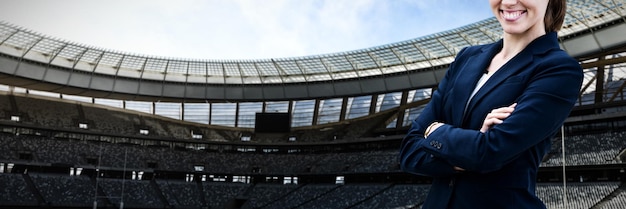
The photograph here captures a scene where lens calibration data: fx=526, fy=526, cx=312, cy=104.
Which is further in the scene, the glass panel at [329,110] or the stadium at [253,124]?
the glass panel at [329,110]

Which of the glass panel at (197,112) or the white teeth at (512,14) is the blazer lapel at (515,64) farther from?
the glass panel at (197,112)

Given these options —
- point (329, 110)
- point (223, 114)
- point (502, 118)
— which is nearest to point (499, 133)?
point (502, 118)

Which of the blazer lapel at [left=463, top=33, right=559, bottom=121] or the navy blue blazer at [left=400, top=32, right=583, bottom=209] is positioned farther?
the blazer lapel at [left=463, top=33, right=559, bottom=121]

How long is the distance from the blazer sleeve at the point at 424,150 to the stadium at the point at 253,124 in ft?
114

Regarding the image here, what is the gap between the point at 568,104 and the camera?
2037 millimetres

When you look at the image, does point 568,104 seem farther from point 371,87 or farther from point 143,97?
point 143,97

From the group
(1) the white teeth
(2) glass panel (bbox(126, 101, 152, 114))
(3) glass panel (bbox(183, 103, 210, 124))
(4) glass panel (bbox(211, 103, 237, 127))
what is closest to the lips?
(1) the white teeth

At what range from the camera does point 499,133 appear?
1980mm

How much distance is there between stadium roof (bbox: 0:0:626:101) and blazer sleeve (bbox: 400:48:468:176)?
37.2m

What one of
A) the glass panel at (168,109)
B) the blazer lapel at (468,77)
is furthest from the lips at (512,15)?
the glass panel at (168,109)

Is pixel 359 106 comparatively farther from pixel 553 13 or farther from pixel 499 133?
pixel 499 133

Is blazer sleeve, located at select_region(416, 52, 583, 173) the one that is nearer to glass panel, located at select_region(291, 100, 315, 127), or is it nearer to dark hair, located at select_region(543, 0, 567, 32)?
dark hair, located at select_region(543, 0, 567, 32)

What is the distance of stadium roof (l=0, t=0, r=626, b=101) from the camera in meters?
40.6

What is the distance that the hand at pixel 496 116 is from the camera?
2.03 m
